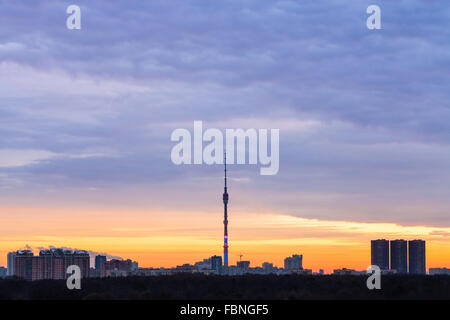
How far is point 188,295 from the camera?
99.8m
